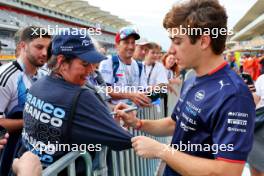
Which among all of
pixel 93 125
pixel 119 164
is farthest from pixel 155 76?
pixel 93 125

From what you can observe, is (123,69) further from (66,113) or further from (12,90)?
(66,113)

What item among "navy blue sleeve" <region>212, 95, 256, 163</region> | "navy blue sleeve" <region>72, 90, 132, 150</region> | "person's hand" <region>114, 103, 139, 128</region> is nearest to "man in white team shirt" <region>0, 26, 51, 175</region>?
"person's hand" <region>114, 103, 139, 128</region>

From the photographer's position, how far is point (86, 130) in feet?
5.17

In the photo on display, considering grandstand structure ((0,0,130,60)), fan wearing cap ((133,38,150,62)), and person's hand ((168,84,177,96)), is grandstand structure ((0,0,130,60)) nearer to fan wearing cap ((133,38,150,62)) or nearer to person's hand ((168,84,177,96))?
fan wearing cap ((133,38,150,62))

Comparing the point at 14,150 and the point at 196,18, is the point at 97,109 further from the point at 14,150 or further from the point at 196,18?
the point at 14,150

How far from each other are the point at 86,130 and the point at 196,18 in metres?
0.79

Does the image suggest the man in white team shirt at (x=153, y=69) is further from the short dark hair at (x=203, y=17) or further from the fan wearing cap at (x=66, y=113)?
the short dark hair at (x=203, y=17)

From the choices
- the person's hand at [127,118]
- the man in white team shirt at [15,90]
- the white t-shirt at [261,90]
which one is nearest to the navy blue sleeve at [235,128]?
the person's hand at [127,118]

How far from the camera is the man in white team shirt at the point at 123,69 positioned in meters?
3.68

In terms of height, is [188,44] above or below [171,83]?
above

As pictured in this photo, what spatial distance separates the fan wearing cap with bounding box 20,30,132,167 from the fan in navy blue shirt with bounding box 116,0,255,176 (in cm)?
18

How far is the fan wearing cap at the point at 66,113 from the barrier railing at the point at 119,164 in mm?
101

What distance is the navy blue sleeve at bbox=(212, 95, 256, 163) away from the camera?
1.30 m

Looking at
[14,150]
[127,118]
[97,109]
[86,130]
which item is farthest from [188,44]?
[14,150]
